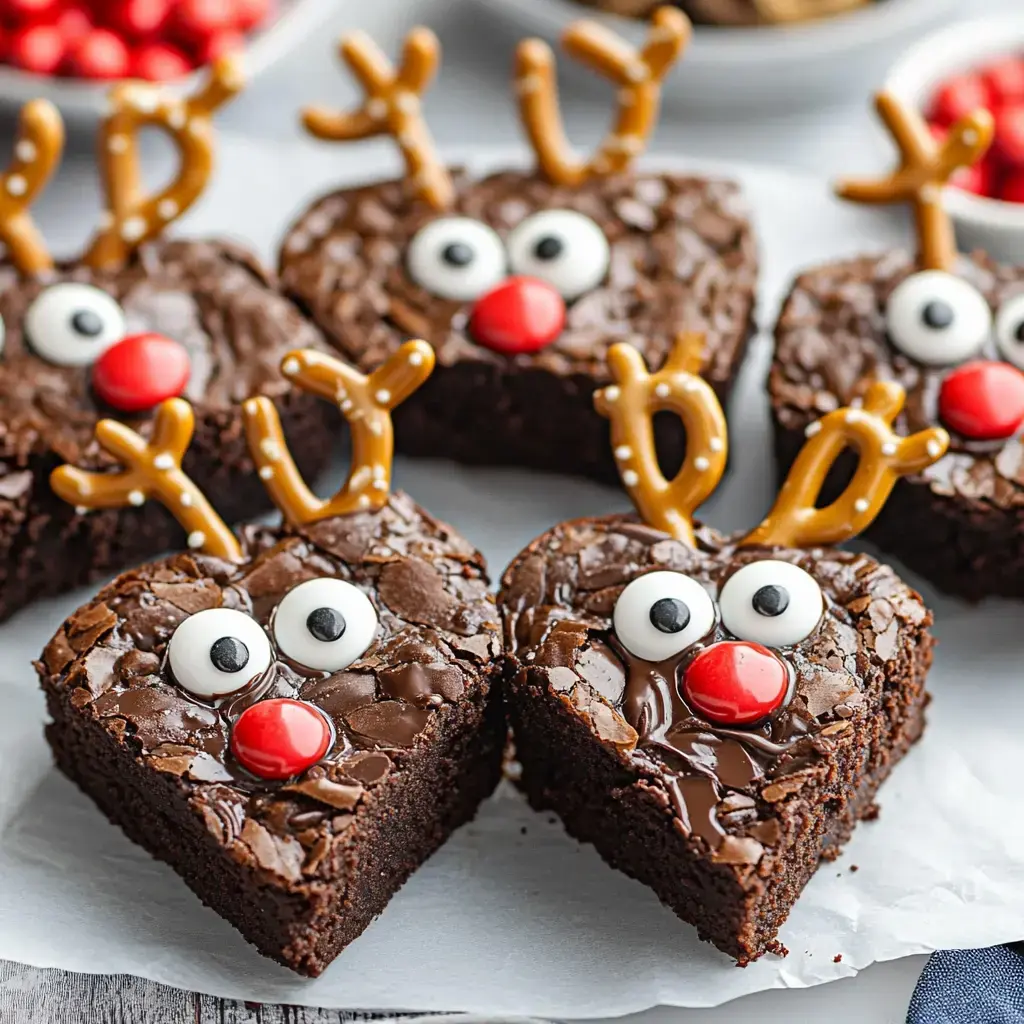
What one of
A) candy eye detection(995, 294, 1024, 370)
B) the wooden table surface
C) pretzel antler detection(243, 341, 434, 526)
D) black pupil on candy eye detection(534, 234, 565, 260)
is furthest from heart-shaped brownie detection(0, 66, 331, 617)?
candy eye detection(995, 294, 1024, 370)

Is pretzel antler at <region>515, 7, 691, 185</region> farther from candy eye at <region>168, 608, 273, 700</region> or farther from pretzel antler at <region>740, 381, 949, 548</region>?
candy eye at <region>168, 608, 273, 700</region>

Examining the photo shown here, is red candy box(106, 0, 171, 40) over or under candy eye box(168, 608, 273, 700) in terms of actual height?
over

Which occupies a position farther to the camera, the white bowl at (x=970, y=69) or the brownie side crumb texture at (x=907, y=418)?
the white bowl at (x=970, y=69)

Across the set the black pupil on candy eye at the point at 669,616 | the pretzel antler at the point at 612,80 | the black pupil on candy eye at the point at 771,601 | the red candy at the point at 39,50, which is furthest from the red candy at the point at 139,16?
the black pupil on candy eye at the point at 771,601

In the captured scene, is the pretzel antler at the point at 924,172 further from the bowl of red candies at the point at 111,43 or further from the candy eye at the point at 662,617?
the bowl of red candies at the point at 111,43

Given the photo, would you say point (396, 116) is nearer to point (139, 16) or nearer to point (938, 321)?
point (139, 16)

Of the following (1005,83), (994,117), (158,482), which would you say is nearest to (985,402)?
(994,117)
